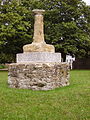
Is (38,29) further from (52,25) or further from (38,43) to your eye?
(52,25)

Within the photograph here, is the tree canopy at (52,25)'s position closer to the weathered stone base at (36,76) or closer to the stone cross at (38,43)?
the stone cross at (38,43)

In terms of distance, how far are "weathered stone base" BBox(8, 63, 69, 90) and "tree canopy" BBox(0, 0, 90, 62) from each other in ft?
46.3

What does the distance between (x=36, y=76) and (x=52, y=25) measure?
2016 cm

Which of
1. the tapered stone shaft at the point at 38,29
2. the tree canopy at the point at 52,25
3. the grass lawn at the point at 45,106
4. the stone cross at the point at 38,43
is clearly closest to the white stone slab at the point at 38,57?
the stone cross at the point at 38,43

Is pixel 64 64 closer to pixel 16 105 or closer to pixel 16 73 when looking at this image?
pixel 16 73

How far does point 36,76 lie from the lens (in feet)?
33.1

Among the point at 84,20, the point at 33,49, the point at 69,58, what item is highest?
the point at 84,20

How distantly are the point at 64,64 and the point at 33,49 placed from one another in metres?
1.54

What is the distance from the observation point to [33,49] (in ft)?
35.6

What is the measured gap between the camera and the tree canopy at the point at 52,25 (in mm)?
25953

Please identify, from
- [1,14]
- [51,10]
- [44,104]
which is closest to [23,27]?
[1,14]

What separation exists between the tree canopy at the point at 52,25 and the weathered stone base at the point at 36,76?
14.1 metres

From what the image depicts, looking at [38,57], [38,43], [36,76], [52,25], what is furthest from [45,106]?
[52,25]

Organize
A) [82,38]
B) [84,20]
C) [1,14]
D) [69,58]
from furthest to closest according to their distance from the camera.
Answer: [69,58] < [84,20] < [82,38] < [1,14]
